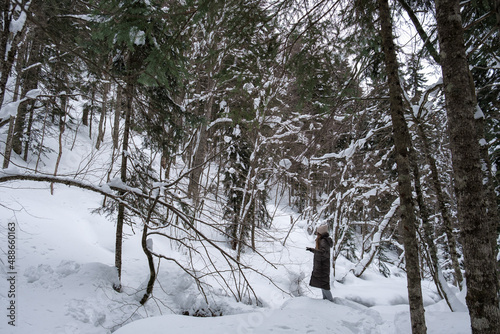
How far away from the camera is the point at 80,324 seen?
15.9 ft

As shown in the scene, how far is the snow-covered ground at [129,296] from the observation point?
148 inches

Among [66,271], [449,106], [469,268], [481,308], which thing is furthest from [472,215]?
[66,271]

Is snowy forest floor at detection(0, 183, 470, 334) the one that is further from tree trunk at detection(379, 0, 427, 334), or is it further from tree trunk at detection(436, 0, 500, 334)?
tree trunk at detection(436, 0, 500, 334)

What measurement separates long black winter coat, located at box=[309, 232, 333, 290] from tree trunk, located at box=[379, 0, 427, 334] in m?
3.07

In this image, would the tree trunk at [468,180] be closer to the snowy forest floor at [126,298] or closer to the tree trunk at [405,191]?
the tree trunk at [405,191]

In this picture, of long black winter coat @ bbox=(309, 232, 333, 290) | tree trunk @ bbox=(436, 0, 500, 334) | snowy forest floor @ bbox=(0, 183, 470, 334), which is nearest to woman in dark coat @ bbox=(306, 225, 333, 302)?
long black winter coat @ bbox=(309, 232, 333, 290)

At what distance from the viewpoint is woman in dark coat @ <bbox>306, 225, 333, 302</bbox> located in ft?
19.2

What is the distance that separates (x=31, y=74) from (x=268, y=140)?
25.0 feet

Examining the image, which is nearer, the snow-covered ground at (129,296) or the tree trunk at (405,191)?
the tree trunk at (405,191)

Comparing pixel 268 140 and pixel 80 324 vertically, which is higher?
pixel 268 140

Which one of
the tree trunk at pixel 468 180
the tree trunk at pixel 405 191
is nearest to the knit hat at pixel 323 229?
the tree trunk at pixel 405 191

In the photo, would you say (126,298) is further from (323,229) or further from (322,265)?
(323,229)

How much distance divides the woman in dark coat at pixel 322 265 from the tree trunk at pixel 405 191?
9.81 feet

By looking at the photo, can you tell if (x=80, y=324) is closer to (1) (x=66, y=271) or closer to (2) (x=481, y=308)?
(1) (x=66, y=271)
